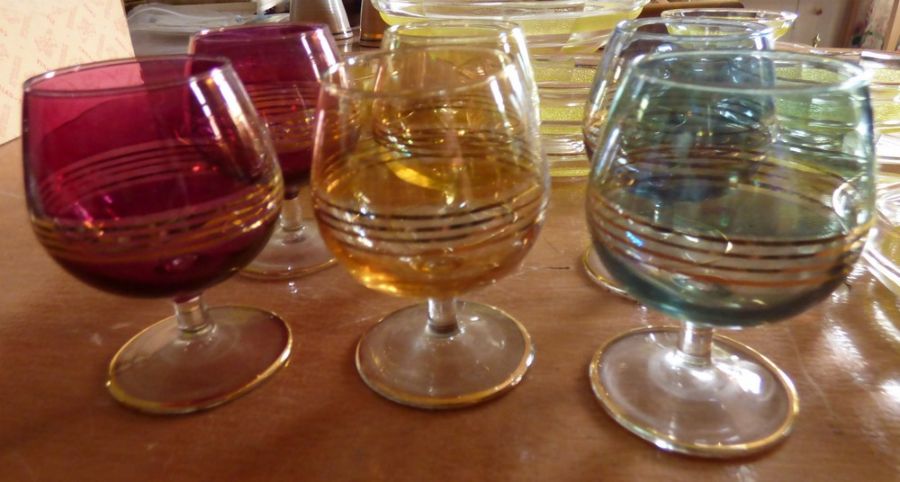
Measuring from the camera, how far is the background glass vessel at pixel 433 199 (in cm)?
34

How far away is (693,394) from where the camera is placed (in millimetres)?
351

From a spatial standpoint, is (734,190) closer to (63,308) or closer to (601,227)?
(601,227)

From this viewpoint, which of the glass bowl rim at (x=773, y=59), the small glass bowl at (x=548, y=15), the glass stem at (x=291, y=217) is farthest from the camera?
the small glass bowl at (x=548, y=15)

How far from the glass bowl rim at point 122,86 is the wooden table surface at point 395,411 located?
0.16 metres

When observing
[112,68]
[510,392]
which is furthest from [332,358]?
[112,68]

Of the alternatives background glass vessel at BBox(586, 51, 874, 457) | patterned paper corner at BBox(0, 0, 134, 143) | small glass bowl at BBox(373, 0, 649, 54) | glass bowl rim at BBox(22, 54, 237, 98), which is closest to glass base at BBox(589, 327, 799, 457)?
background glass vessel at BBox(586, 51, 874, 457)

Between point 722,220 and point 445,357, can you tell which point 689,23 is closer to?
point 722,220

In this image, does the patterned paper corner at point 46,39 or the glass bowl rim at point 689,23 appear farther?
the patterned paper corner at point 46,39

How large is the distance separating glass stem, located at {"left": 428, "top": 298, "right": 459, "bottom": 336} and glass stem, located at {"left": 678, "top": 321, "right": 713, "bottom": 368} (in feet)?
0.45

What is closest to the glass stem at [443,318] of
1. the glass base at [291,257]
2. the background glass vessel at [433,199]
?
the background glass vessel at [433,199]

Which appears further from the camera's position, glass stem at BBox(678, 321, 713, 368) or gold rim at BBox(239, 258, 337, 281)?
gold rim at BBox(239, 258, 337, 281)

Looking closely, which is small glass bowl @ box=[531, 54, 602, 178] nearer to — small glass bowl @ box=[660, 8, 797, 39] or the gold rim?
small glass bowl @ box=[660, 8, 797, 39]

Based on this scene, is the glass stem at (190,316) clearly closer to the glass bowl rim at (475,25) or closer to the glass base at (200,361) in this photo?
the glass base at (200,361)

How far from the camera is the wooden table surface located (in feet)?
0.99
